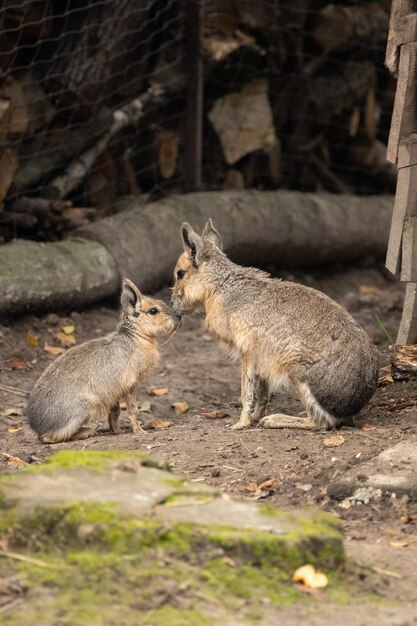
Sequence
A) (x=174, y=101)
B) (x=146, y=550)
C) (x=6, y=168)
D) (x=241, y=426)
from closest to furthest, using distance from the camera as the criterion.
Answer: (x=146, y=550) < (x=241, y=426) < (x=6, y=168) < (x=174, y=101)

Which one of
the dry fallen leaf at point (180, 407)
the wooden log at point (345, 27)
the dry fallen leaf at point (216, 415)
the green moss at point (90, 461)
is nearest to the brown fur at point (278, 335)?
the dry fallen leaf at point (216, 415)

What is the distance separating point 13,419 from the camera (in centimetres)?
673

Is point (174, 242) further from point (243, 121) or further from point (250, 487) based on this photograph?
point (250, 487)

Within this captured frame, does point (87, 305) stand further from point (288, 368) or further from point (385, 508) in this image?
point (385, 508)

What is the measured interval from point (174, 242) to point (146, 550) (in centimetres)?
560

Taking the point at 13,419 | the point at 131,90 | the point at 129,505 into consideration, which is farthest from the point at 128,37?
the point at 129,505

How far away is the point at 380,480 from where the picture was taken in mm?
4965

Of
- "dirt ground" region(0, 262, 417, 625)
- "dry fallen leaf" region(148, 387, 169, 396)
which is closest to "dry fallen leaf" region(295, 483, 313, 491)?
"dirt ground" region(0, 262, 417, 625)

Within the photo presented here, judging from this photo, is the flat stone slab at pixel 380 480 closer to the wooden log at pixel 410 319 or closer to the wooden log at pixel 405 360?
the wooden log at pixel 405 360

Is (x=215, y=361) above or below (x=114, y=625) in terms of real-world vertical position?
below

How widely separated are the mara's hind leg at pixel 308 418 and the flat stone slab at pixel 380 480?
83 centimetres

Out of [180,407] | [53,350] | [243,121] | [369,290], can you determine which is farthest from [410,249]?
[243,121]

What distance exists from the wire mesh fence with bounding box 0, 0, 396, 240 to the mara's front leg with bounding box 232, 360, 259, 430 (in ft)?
9.37

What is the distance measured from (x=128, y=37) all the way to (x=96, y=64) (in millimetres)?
523
